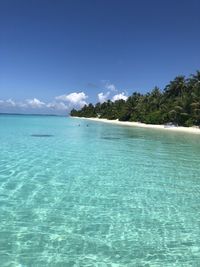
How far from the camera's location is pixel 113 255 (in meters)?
6.43

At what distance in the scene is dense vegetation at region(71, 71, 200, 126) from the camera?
56.8 meters

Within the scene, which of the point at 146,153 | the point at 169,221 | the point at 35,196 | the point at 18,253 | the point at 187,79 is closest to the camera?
the point at 18,253

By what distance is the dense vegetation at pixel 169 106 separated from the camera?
56812 mm

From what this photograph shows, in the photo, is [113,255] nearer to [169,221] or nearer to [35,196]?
[169,221]

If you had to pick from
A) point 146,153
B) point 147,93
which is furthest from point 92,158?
point 147,93

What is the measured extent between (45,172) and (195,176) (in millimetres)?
6143

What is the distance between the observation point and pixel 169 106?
65375 mm

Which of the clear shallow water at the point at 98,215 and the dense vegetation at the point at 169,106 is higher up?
the dense vegetation at the point at 169,106

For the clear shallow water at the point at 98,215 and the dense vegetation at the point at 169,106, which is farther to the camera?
the dense vegetation at the point at 169,106

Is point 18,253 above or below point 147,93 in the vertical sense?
below

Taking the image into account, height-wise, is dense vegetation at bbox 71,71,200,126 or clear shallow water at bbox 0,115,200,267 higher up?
dense vegetation at bbox 71,71,200,126

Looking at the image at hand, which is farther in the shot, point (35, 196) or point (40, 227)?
point (35, 196)

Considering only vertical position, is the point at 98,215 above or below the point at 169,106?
below

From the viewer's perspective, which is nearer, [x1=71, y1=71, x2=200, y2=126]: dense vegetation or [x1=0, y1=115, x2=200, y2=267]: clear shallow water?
[x1=0, y1=115, x2=200, y2=267]: clear shallow water
